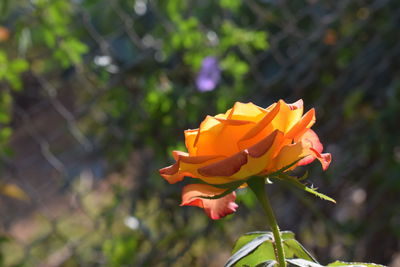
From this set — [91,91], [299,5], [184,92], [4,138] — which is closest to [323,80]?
[299,5]

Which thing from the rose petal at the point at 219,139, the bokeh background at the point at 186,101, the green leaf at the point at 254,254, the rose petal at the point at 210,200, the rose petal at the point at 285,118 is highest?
the rose petal at the point at 285,118

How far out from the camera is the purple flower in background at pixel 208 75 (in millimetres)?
1614

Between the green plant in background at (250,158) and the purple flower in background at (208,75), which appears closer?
the green plant in background at (250,158)

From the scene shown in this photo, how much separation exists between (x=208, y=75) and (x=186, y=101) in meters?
0.10

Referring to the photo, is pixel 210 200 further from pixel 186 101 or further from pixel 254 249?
pixel 186 101

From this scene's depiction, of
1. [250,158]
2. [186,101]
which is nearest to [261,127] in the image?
[250,158]

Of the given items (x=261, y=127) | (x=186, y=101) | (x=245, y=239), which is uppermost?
(x=261, y=127)

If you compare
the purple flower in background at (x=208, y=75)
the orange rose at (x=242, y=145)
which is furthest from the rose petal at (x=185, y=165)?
the purple flower in background at (x=208, y=75)

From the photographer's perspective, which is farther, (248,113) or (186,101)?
(186,101)

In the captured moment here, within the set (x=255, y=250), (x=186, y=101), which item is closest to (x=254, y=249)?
(x=255, y=250)

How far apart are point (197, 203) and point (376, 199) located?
1619 millimetres

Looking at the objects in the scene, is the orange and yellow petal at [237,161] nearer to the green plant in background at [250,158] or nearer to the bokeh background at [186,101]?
the green plant in background at [250,158]

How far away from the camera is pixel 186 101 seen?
5.16 feet

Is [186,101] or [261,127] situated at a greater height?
[261,127]
